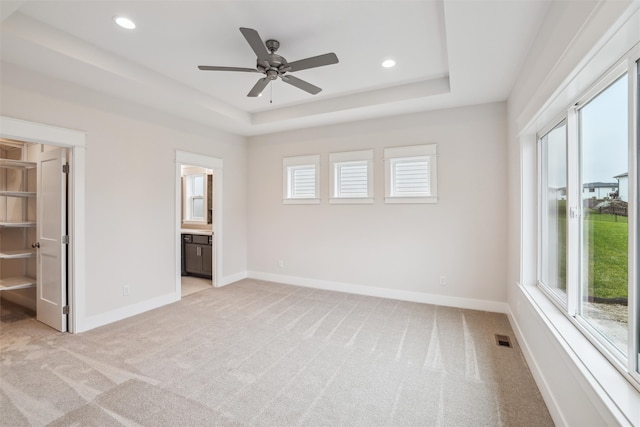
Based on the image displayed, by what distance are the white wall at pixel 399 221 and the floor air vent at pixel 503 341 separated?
845mm

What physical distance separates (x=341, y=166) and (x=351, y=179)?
0.96ft

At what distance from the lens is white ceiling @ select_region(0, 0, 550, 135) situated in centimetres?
222

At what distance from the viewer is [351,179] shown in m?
4.76

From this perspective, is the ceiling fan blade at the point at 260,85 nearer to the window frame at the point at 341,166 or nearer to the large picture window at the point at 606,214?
the window frame at the point at 341,166

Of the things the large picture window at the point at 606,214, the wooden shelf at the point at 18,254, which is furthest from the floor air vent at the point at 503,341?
the wooden shelf at the point at 18,254

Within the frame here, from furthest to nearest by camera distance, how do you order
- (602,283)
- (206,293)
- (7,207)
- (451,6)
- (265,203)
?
1. (265,203)
2. (206,293)
3. (7,207)
4. (451,6)
5. (602,283)

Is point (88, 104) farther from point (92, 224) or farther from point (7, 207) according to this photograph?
point (7, 207)

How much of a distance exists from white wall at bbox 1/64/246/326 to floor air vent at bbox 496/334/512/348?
4.27 m

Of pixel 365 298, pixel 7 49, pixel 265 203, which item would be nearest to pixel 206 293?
pixel 265 203

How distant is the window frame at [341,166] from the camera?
179 inches

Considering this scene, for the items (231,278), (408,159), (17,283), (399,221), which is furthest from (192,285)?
(408,159)

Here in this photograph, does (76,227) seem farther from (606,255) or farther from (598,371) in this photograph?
(606,255)

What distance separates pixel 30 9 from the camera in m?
2.22

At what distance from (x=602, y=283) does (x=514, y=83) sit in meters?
2.38
